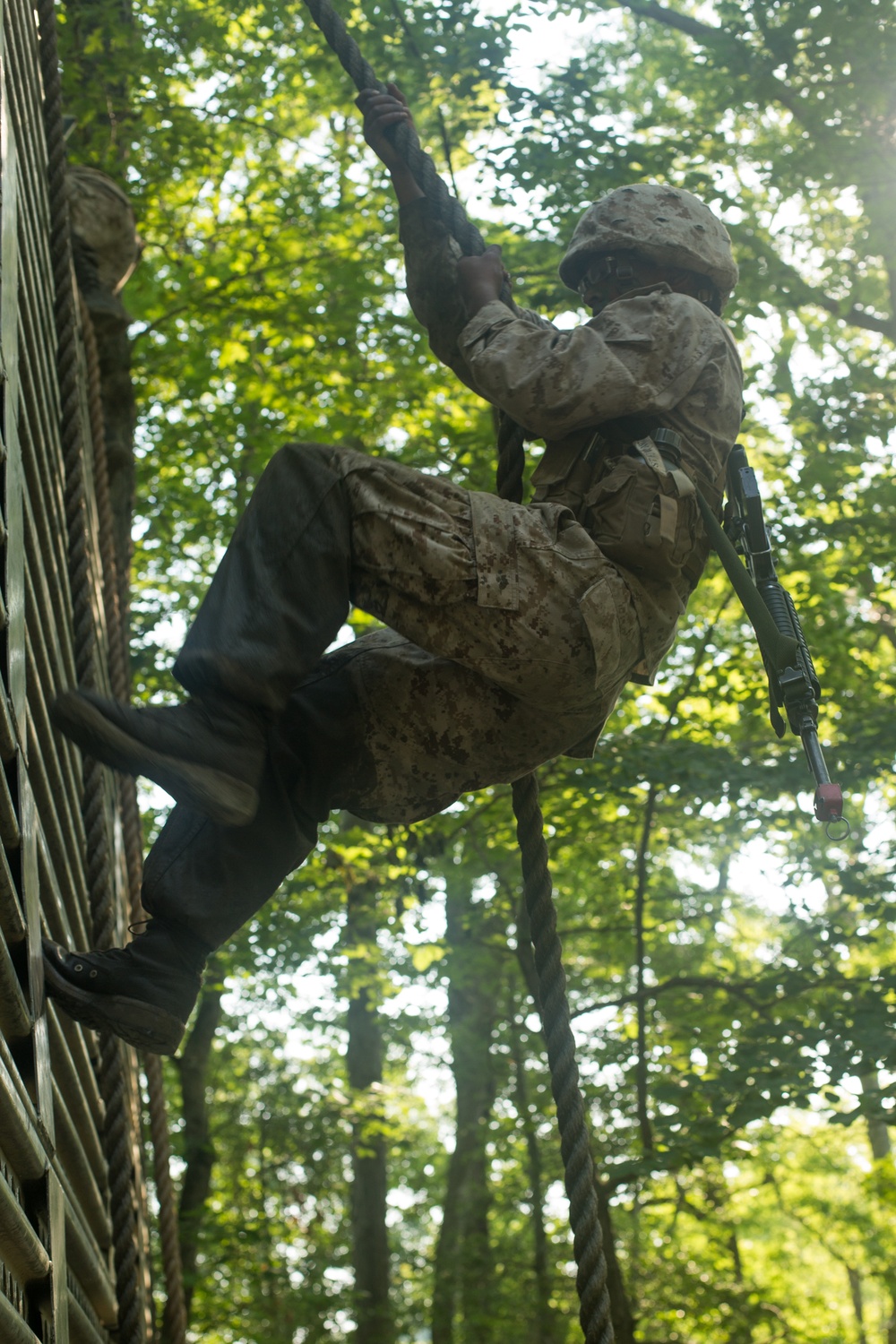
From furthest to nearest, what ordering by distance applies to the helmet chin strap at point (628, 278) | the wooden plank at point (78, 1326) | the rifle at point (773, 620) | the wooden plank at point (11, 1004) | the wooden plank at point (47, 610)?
the wooden plank at point (47, 610) < the helmet chin strap at point (628, 278) < the wooden plank at point (78, 1326) < the rifle at point (773, 620) < the wooden plank at point (11, 1004)

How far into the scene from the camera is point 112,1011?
8.15 feet

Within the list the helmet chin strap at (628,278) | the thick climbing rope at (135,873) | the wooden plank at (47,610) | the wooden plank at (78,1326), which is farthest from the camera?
the thick climbing rope at (135,873)

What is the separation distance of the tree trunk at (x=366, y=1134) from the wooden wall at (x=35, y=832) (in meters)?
6.43

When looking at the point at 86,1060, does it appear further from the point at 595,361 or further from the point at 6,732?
the point at 595,361

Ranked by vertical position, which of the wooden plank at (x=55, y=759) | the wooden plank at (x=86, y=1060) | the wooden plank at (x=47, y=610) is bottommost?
the wooden plank at (x=86, y=1060)

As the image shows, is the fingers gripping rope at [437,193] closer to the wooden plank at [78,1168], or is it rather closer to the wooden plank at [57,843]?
the wooden plank at [57,843]

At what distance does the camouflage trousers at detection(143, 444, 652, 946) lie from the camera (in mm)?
2371

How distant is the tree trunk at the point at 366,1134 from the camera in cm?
1124

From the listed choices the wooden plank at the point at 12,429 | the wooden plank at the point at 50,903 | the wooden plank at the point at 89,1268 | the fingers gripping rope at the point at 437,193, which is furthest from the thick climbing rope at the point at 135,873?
the fingers gripping rope at the point at 437,193

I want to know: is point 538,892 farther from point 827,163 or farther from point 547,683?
point 827,163

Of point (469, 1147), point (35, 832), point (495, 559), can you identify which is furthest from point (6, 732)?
point (469, 1147)

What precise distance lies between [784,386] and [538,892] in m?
7.85

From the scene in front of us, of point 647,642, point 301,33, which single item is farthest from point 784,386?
point 647,642

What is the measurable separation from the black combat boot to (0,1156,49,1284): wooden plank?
439 millimetres
